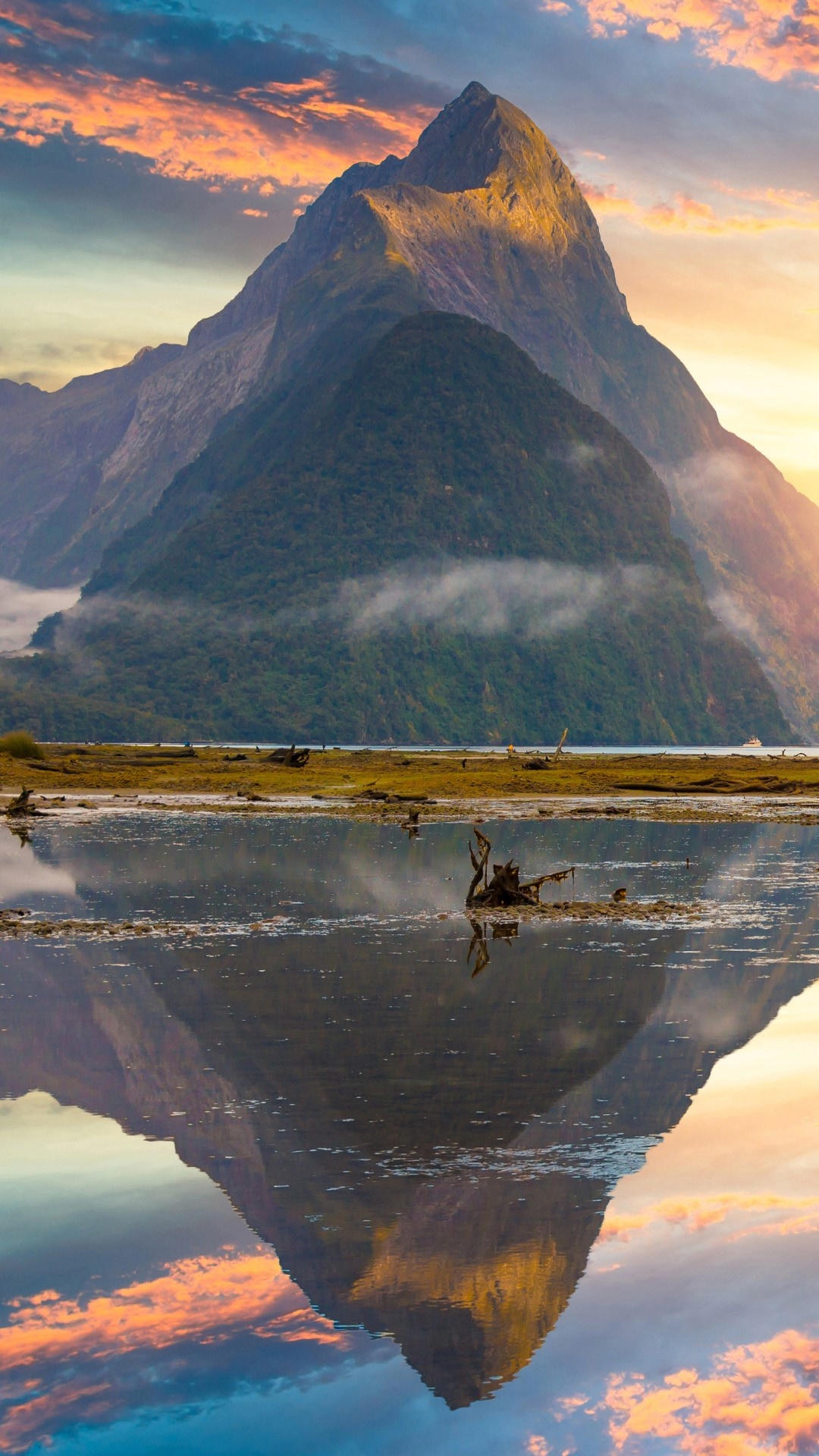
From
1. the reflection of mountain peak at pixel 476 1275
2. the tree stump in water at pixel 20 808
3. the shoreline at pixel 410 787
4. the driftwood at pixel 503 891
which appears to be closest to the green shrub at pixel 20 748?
the shoreline at pixel 410 787

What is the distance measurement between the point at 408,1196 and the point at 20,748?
402 feet

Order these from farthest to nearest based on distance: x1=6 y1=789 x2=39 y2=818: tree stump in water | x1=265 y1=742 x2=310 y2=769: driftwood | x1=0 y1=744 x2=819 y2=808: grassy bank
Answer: x1=265 y1=742 x2=310 y2=769: driftwood
x1=0 y1=744 x2=819 y2=808: grassy bank
x1=6 y1=789 x2=39 y2=818: tree stump in water

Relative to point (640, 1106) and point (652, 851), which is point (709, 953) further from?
point (652, 851)

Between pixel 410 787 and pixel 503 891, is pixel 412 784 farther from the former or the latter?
pixel 503 891

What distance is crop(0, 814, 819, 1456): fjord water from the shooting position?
13180 millimetres

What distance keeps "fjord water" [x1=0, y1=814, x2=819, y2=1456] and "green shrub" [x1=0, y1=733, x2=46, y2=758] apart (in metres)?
100

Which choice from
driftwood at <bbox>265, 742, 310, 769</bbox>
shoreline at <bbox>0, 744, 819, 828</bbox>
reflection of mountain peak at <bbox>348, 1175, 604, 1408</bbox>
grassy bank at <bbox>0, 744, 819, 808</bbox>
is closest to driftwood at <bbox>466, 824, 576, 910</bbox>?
reflection of mountain peak at <bbox>348, 1175, 604, 1408</bbox>

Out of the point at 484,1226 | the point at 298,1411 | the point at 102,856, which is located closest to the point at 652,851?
the point at 102,856

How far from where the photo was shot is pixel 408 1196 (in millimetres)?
17891

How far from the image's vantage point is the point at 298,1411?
12.9m

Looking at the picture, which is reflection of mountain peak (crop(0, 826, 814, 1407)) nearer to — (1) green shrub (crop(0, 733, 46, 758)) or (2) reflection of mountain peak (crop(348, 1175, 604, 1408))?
(2) reflection of mountain peak (crop(348, 1175, 604, 1408))

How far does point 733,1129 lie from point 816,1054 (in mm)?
5280

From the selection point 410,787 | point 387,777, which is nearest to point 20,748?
point 387,777

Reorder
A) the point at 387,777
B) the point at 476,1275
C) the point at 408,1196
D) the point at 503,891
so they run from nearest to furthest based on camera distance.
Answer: the point at 476,1275, the point at 408,1196, the point at 503,891, the point at 387,777
